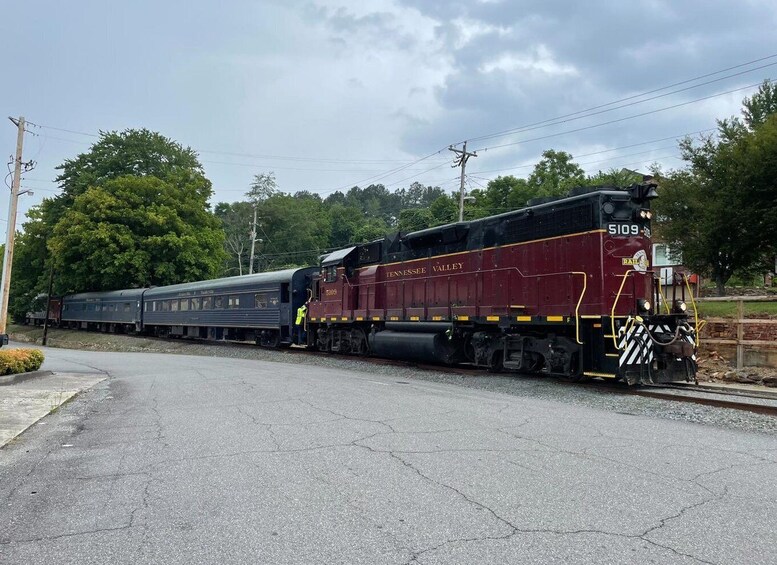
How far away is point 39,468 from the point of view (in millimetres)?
6062

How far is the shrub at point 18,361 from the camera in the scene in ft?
43.6

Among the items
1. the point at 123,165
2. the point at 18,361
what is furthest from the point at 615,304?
the point at 123,165

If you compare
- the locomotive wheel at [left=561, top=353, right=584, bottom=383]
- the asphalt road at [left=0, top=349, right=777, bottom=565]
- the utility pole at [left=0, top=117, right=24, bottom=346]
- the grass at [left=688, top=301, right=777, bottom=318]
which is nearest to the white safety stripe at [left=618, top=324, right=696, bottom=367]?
the locomotive wheel at [left=561, top=353, right=584, bottom=383]

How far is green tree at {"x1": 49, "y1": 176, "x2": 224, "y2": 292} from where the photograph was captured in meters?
42.5

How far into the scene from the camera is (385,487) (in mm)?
5004

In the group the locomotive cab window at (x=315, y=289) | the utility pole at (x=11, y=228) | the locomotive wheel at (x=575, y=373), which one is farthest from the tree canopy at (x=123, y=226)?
the locomotive wheel at (x=575, y=373)

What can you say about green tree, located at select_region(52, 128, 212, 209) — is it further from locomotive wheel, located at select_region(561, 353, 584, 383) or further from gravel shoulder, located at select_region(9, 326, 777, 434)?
locomotive wheel, located at select_region(561, 353, 584, 383)

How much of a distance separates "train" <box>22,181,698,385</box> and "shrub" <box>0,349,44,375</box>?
30.1ft

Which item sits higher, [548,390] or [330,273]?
[330,273]

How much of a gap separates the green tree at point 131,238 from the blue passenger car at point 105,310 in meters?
1.43

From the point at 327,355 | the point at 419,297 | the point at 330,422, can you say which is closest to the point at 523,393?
the point at 330,422

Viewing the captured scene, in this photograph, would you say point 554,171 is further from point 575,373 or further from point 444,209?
point 575,373

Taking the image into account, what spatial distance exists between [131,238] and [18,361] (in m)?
31.8

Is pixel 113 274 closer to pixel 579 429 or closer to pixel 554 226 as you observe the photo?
pixel 554 226
